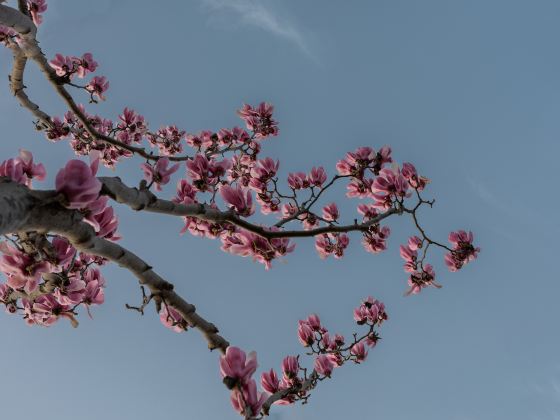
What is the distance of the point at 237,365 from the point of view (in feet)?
8.05

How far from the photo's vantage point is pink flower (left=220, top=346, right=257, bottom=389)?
2453 millimetres

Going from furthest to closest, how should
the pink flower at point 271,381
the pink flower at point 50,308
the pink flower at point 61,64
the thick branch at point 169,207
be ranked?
the pink flower at point 61,64
the pink flower at point 50,308
the pink flower at point 271,381
the thick branch at point 169,207

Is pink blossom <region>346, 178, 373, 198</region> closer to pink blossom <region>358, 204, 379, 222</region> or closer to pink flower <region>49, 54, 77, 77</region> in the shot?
pink blossom <region>358, 204, 379, 222</region>

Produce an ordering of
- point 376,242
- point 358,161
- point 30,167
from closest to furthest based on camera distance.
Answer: point 30,167
point 358,161
point 376,242

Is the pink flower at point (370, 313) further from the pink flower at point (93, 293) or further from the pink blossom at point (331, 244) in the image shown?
the pink flower at point (93, 293)

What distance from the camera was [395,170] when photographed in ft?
15.6

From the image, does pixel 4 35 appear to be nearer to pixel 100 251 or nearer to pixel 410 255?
pixel 100 251

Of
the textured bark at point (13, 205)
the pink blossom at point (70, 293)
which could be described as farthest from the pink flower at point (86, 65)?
the textured bark at point (13, 205)

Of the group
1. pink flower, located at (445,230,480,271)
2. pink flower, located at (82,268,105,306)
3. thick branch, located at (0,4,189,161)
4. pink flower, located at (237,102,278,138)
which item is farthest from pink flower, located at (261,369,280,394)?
pink flower, located at (237,102,278,138)

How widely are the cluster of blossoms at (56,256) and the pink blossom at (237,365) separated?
115cm

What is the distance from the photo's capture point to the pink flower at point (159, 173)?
3762 mm

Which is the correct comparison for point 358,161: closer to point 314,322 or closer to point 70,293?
point 314,322

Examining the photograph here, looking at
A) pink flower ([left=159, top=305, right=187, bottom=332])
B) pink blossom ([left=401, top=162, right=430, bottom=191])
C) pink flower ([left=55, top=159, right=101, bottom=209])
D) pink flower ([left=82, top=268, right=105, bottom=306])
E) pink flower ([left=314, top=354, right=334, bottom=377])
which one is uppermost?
pink blossom ([left=401, top=162, right=430, bottom=191])

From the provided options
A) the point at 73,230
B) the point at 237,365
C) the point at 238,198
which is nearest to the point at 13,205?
the point at 73,230
